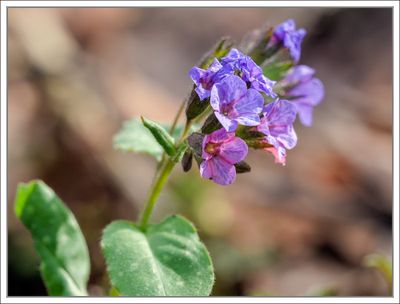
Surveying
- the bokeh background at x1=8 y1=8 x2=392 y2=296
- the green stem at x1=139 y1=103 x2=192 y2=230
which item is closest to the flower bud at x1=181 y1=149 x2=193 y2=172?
the green stem at x1=139 y1=103 x2=192 y2=230

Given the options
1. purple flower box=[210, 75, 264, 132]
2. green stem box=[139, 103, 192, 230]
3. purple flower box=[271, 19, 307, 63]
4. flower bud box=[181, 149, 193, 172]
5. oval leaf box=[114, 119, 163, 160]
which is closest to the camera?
purple flower box=[210, 75, 264, 132]

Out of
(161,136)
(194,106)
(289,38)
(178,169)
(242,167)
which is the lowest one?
(178,169)

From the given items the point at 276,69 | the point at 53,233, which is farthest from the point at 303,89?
the point at 53,233

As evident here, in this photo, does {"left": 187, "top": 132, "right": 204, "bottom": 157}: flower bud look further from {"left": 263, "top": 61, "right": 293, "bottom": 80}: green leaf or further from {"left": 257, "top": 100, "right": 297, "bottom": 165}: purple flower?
{"left": 263, "top": 61, "right": 293, "bottom": 80}: green leaf

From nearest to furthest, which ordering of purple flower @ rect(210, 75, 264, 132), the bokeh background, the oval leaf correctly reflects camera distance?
purple flower @ rect(210, 75, 264, 132)
the oval leaf
the bokeh background

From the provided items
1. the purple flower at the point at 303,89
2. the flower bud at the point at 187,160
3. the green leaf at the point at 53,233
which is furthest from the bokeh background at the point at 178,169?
the flower bud at the point at 187,160

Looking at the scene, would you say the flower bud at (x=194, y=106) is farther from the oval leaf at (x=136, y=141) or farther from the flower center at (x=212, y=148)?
the oval leaf at (x=136, y=141)

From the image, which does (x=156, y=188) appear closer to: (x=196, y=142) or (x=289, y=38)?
(x=196, y=142)
